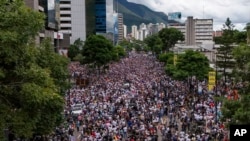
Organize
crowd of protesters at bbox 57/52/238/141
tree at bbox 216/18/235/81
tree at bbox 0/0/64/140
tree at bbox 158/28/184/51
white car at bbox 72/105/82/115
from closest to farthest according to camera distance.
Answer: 1. tree at bbox 0/0/64/140
2. crowd of protesters at bbox 57/52/238/141
3. white car at bbox 72/105/82/115
4. tree at bbox 216/18/235/81
5. tree at bbox 158/28/184/51

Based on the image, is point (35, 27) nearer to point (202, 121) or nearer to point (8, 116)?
point (8, 116)

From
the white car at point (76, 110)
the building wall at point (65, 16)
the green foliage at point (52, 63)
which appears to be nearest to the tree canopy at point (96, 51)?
the white car at point (76, 110)

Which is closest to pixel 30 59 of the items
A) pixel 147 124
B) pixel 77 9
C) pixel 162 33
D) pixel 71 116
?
pixel 147 124

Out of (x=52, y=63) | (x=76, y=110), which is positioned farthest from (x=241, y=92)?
(x=76, y=110)

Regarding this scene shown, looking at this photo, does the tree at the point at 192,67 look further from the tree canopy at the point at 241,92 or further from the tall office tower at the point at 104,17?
the tall office tower at the point at 104,17

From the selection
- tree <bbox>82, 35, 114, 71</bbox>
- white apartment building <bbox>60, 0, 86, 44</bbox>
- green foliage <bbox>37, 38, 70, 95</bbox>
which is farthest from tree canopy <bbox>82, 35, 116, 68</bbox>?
white apartment building <bbox>60, 0, 86, 44</bbox>

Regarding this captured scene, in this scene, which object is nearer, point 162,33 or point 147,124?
point 147,124

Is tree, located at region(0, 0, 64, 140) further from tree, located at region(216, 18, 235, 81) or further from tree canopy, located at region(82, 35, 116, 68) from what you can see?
tree canopy, located at region(82, 35, 116, 68)
